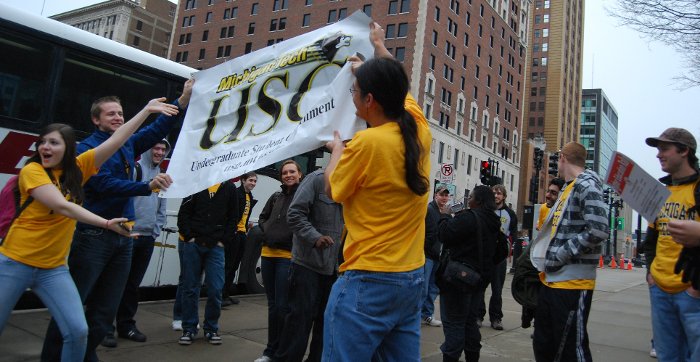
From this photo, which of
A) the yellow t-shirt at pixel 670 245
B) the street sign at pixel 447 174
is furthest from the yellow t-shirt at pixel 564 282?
the street sign at pixel 447 174

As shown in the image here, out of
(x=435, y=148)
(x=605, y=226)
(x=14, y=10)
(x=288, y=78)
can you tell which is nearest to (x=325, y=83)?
(x=288, y=78)

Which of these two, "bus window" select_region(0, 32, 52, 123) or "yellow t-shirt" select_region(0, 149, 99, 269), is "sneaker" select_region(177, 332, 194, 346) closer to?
"yellow t-shirt" select_region(0, 149, 99, 269)

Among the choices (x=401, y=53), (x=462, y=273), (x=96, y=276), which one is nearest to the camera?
(x=96, y=276)

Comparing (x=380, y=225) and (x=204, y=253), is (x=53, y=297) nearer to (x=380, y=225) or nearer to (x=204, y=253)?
(x=380, y=225)

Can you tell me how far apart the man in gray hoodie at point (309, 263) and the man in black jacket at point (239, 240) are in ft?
7.98

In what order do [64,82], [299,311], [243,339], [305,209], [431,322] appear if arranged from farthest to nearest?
[431,322] → [64,82] → [243,339] → [305,209] → [299,311]

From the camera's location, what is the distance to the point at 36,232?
315 cm

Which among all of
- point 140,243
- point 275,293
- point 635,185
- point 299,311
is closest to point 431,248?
point 275,293

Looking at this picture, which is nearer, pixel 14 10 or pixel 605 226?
pixel 605 226

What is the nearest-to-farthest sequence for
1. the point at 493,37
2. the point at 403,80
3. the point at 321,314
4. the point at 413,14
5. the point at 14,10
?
the point at 403,80 → the point at 321,314 → the point at 14,10 → the point at 413,14 → the point at 493,37

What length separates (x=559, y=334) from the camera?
11.3 ft

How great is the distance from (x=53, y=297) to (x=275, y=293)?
2.20 m

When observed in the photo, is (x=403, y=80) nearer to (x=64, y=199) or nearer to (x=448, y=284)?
(x=64, y=199)

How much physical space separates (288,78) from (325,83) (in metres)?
0.33
